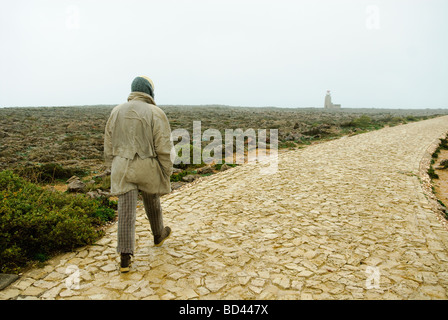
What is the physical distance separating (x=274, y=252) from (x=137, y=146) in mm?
2425

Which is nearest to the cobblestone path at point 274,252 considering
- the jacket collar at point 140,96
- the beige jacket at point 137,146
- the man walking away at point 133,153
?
the man walking away at point 133,153

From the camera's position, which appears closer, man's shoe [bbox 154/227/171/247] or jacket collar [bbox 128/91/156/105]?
jacket collar [bbox 128/91/156/105]

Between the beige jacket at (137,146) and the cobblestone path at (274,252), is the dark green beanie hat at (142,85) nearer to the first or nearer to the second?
the beige jacket at (137,146)

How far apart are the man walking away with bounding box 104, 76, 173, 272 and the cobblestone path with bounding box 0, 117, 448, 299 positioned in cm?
64

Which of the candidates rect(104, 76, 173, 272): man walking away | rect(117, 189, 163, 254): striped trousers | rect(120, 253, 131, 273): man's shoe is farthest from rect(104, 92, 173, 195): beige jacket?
rect(120, 253, 131, 273): man's shoe

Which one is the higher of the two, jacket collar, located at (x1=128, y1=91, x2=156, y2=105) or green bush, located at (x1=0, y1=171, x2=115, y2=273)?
jacket collar, located at (x1=128, y1=91, x2=156, y2=105)

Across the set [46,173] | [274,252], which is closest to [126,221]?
[274,252]

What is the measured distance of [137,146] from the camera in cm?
346

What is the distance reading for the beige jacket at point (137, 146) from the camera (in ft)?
11.3

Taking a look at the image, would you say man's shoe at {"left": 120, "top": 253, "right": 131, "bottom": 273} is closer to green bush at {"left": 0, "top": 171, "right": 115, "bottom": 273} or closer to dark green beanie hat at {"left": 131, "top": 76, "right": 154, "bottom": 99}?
green bush at {"left": 0, "top": 171, "right": 115, "bottom": 273}

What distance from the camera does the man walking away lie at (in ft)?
11.3
